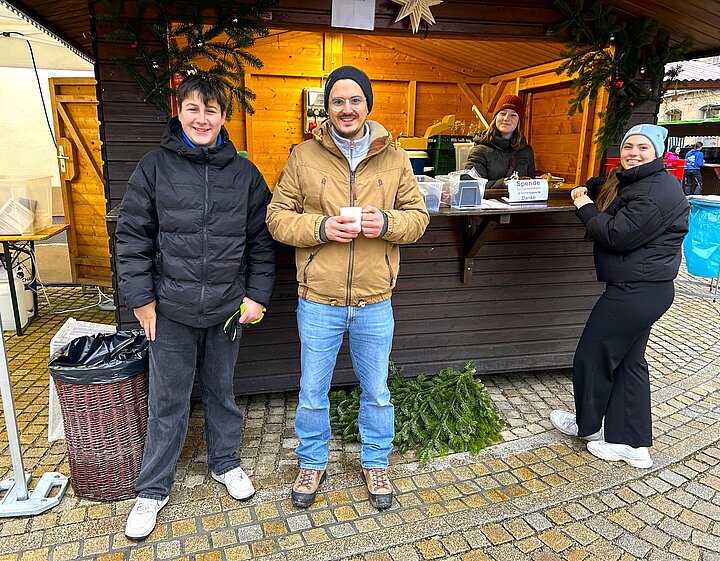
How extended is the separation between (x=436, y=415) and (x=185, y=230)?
184 centimetres

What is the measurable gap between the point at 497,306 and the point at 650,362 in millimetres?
1645

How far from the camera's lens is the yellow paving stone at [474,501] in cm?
265

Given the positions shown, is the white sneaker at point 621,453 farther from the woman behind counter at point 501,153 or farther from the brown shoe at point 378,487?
the woman behind counter at point 501,153

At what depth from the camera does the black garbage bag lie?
2387mm

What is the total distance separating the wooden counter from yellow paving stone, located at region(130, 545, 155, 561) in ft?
4.23

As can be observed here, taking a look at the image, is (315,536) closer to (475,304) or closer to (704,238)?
(475,304)

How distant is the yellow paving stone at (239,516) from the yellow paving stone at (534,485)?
1384 millimetres

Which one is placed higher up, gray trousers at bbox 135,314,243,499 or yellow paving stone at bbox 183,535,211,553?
gray trousers at bbox 135,314,243,499

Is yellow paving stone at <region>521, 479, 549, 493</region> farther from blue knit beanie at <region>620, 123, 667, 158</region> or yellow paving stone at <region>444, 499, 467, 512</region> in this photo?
blue knit beanie at <region>620, 123, 667, 158</region>

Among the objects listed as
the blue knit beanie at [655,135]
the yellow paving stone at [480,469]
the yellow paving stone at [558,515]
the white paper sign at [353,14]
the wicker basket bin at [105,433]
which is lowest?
the yellow paving stone at [558,515]

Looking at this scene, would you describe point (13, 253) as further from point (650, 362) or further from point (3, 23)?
point (650, 362)

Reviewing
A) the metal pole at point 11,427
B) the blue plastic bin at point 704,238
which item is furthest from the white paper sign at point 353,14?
the blue plastic bin at point 704,238

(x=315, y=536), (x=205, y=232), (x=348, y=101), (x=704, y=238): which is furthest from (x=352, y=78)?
(x=704, y=238)

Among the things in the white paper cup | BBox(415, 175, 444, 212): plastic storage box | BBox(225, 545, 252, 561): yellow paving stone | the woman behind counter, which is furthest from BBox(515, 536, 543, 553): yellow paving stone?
the woman behind counter
